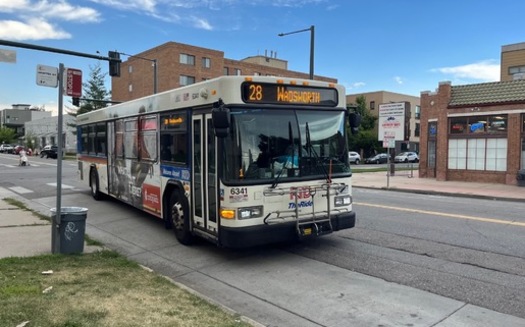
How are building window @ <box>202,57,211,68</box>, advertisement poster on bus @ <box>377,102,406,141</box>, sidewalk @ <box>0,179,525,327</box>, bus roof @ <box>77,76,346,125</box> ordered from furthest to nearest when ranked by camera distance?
building window @ <box>202,57,211,68</box>, advertisement poster on bus @ <box>377,102,406,141</box>, bus roof @ <box>77,76,346,125</box>, sidewalk @ <box>0,179,525,327</box>

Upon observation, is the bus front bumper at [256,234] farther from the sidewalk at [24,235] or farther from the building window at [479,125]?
the building window at [479,125]

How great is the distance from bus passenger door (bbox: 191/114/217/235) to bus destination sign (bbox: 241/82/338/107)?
847mm

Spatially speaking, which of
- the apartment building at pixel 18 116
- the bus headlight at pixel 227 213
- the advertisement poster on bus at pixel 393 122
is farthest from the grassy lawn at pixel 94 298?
the apartment building at pixel 18 116

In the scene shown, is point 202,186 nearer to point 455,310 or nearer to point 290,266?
point 290,266

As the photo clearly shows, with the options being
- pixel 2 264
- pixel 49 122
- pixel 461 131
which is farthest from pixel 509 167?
pixel 49 122

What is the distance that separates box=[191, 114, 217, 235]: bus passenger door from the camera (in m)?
6.87

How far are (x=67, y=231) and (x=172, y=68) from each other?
55.7 m

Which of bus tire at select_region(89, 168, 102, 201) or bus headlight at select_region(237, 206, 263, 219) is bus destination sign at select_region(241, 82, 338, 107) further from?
bus tire at select_region(89, 168, 102, 201)

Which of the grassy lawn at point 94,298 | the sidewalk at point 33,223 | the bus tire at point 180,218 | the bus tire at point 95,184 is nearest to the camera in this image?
the grassy lawn at point 94,298

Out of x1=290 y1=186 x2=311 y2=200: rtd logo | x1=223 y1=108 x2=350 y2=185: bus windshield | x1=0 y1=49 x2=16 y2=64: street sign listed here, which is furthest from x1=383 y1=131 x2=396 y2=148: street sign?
x1=0 y1=49 x2=16 y2=64: street sign

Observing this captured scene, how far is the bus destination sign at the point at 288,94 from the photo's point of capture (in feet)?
21.9

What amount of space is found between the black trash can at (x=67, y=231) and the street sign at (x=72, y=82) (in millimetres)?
1875

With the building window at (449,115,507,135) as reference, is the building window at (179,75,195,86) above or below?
above

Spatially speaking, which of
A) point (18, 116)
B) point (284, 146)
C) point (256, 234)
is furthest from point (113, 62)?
point (18, 116)
